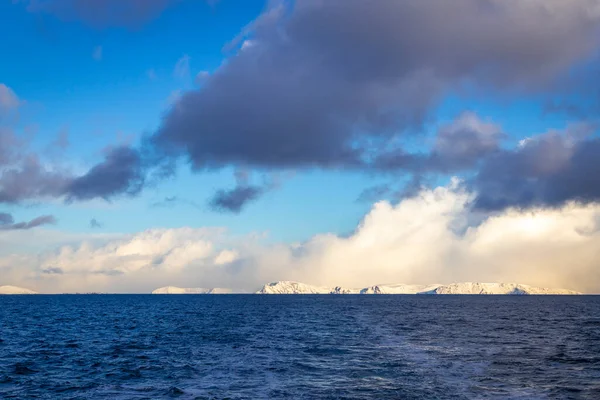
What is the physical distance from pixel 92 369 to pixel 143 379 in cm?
875

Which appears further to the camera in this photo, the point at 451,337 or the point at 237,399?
the point at 451,337

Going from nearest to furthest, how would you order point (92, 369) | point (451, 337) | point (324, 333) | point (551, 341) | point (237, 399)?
1. point (237, 399)
2. point (92, 369)
3. point (551, 341)
4. point (451, 337)
5. point (324, 333)

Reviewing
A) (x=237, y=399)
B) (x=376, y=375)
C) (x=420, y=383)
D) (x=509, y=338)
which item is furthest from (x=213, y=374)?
(x=509, y=338)

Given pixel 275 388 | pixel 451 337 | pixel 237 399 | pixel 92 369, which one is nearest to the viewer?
pixel 237 399

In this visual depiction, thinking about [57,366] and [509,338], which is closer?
[57,366]

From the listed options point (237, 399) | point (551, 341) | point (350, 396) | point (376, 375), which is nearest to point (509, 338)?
point (551, 341)

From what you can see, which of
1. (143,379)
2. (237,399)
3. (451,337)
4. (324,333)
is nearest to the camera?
(237,399)

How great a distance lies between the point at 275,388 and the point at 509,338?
56834 millimetres

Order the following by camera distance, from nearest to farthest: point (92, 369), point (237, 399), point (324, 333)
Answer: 1. point (237, 399)
2. point (92, 369)
3. point (324, 333)

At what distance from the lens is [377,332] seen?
95.4m

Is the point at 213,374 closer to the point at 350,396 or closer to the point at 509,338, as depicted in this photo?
the point at 350,396

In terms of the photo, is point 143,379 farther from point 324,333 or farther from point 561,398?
point 324,333

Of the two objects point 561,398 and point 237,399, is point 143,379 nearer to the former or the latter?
point 237,399

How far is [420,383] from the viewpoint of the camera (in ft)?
150
